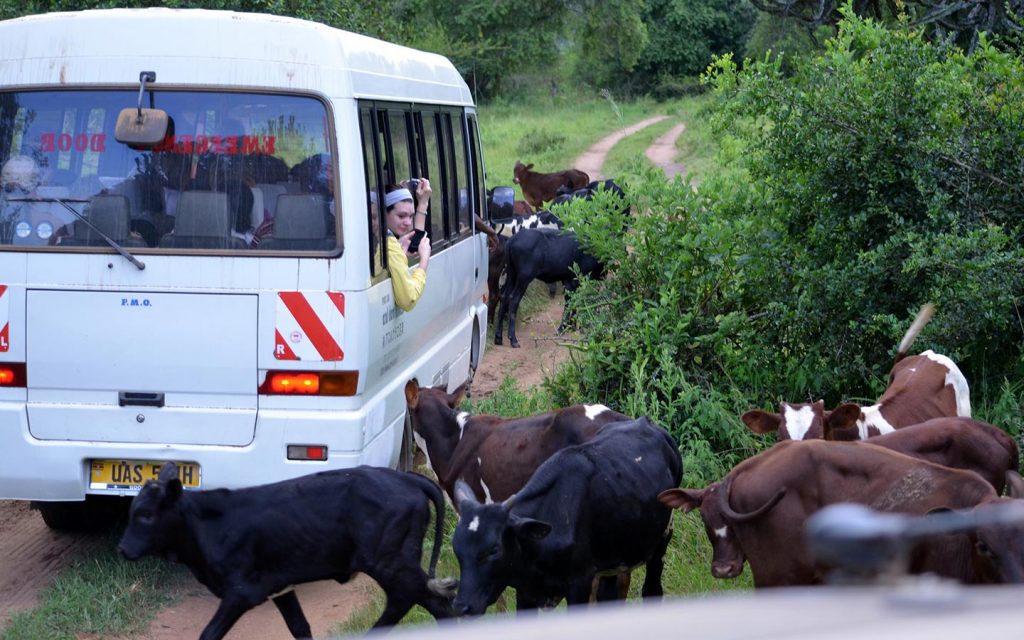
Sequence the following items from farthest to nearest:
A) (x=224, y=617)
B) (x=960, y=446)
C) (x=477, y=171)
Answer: (x=477, y=171), (x=960, y=446), (x=224, y=617)

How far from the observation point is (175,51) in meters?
5.96

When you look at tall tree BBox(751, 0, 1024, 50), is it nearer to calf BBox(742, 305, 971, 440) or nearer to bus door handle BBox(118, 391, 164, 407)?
calf BBox(742, 305, 971, 440)

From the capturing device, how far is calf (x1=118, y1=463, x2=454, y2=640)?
529cm

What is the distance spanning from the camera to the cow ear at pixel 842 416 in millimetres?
6008

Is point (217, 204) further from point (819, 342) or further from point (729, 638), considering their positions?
point (729, 638)

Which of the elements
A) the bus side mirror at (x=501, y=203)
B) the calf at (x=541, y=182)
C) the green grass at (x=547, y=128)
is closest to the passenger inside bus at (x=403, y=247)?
the bus side mirror at (x=501, y=203)

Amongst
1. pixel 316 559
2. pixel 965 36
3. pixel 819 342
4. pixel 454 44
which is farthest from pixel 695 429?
pixel 454 44

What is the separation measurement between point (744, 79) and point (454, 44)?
32.0 metres

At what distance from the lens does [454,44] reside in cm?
3906

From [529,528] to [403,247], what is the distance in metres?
2.55

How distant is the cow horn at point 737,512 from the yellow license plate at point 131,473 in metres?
2.58

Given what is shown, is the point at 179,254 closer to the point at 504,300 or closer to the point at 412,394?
the point at 412,394

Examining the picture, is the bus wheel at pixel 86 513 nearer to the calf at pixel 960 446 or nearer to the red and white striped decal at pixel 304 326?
the red and white striped decal at pixel 304 326

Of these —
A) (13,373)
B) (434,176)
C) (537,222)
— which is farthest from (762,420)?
(537,222)
